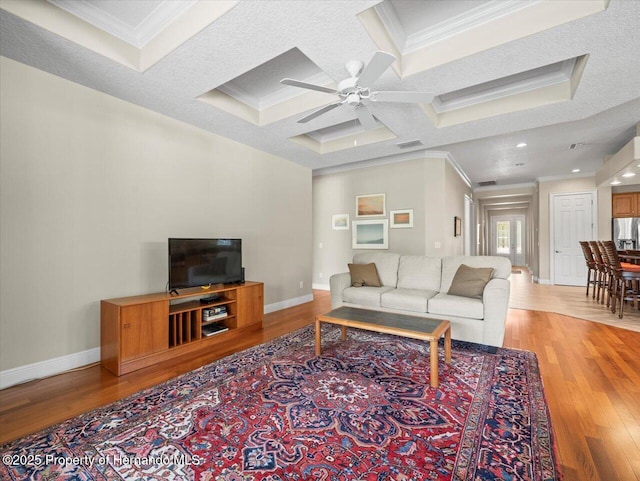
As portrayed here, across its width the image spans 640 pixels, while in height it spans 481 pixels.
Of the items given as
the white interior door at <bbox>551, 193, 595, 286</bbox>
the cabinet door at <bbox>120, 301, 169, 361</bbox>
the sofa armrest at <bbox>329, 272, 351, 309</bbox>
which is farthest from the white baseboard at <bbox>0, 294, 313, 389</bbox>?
the white interior door at <bbox>551, 193, 595, 286</bbox>

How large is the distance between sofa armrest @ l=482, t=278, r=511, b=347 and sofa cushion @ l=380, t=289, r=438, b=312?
643mm

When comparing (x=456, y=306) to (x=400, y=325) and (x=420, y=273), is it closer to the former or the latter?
→ (x=420, y=273)

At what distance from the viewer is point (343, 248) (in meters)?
6.70

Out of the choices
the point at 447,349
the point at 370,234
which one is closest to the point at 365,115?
the point at 447,349

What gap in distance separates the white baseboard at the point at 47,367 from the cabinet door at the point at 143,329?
1.71 feet

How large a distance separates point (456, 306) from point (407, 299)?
0.57m

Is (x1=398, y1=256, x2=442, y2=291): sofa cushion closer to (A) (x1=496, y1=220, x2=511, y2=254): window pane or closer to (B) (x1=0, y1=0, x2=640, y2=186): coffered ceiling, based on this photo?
(B) (x1=0, y1=0, x2=640, y2=186): coffered ceiling

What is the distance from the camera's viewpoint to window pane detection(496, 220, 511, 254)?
45.4 feet

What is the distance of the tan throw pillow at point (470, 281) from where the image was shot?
11.2 ft

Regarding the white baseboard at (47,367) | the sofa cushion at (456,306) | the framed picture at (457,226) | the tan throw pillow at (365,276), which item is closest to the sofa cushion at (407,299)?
the sofa cushion at (456,306)

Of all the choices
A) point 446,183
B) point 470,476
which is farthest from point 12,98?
point 446,183

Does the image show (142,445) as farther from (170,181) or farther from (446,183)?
(446,183)

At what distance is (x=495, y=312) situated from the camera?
10.0 ft

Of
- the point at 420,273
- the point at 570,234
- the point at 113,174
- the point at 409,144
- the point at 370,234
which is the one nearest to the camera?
the point at 113,174
